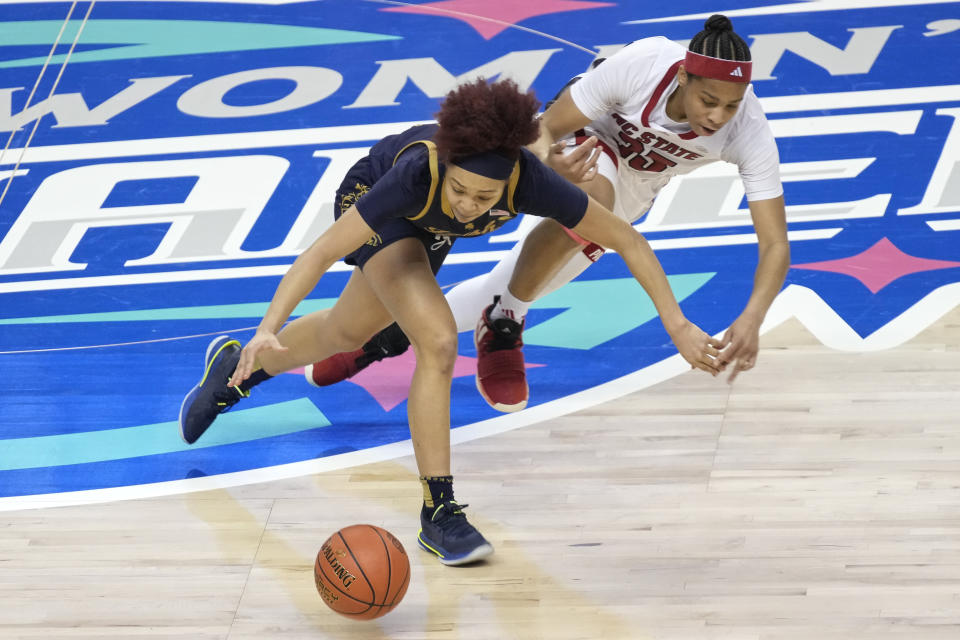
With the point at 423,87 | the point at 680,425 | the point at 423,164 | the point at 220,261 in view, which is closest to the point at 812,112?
the point at 423,87

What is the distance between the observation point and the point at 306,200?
644 centimetres

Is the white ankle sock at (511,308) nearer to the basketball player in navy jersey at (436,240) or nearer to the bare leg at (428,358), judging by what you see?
the basketball player in navy jersey at (436,240)

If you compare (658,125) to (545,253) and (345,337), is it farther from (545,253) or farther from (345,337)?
(345,337)

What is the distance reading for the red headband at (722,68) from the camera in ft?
12.6

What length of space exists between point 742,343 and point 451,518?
1.08 meters

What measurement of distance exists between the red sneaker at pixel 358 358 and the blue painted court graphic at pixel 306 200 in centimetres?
12

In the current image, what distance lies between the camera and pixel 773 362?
498 centimetres

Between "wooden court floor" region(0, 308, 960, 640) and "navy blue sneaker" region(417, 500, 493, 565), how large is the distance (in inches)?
2.5

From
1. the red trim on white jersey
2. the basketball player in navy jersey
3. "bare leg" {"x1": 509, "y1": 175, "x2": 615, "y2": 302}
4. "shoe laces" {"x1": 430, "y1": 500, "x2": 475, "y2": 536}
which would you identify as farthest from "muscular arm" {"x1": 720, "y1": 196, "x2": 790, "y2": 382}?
"shoe laces" {"x1": 430, "y1": 500, "x2": 475, "y2": 536}

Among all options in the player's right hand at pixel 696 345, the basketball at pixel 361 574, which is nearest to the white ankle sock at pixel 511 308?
the player's right hand at pixel 696 345

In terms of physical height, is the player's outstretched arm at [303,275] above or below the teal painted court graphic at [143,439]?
above

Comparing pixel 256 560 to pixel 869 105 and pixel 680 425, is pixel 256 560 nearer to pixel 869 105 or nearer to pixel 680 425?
pixel 680 425

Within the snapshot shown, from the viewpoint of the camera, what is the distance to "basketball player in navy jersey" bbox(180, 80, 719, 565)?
3.51m

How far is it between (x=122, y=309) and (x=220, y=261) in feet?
1.94
